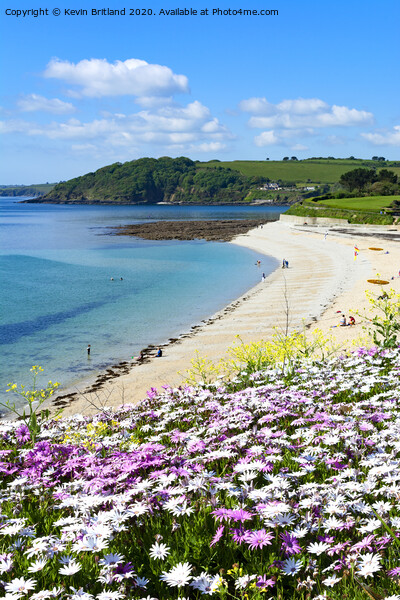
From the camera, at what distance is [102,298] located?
40000mm

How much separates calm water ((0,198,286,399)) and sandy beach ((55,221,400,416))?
7.31ft

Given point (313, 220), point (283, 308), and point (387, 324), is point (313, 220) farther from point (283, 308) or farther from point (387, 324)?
point (387, 324)

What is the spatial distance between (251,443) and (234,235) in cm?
9131

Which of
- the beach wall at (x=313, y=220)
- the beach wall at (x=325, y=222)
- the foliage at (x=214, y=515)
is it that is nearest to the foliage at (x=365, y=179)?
the beach wall at (x=325, y=222)

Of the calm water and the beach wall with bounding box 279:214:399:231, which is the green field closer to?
the beach wall with bounding box 279:214:399:231

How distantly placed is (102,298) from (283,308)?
16.5 metres

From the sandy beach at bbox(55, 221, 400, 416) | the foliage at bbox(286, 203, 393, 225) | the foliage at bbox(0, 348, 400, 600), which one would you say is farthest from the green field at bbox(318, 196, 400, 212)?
the foliage at bbox(0, 348, 400, 600)

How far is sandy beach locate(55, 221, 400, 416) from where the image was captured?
1906cm

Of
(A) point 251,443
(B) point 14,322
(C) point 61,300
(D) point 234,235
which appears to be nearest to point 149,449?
(A) point 251,443

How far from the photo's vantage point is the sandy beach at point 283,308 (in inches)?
751

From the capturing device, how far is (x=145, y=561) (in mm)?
3297

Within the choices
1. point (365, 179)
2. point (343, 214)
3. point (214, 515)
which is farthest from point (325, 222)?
point (214, 515)

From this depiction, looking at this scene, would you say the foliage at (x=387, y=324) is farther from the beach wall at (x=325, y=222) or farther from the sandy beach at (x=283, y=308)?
the beach wall at (x=325, y=222)

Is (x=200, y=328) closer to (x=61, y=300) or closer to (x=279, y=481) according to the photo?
(x=61, y=300)
